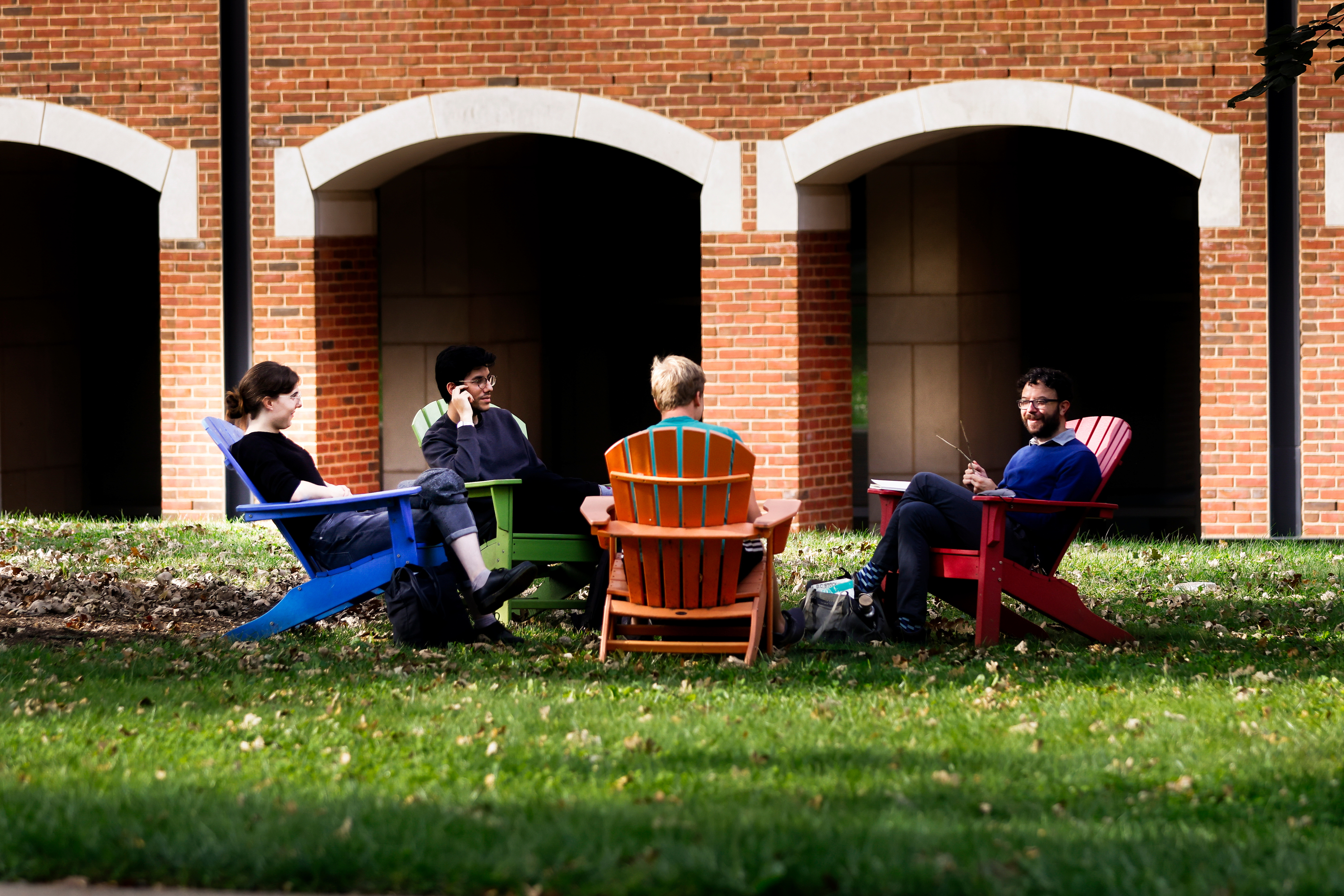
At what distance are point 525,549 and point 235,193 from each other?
5.82 meters

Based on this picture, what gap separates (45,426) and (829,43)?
880 centimetres

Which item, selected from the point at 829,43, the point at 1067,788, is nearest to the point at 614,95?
the point at 829,43

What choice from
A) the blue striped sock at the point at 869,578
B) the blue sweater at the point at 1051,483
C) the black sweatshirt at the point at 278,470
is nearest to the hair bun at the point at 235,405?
the black sweatshirt at the point at 278,470

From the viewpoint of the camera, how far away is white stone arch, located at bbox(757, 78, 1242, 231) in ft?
33.8

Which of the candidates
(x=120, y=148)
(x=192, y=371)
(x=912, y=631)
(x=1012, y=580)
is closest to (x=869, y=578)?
(x=912, y=631)

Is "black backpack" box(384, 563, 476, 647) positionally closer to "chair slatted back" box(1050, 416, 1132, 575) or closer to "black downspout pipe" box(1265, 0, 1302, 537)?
"chair slatted back" box(1050, 416, 1132, 575)

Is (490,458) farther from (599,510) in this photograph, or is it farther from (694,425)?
(694,425)

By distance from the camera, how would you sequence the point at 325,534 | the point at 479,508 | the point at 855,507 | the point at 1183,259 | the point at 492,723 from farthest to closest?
the point at 1183,259 → the point at 855,507 → the point at 479,508 → the point at 325,534 → the point at 492,723

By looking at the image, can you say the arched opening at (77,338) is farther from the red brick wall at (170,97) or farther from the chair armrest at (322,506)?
the chair armrest at (322,506)

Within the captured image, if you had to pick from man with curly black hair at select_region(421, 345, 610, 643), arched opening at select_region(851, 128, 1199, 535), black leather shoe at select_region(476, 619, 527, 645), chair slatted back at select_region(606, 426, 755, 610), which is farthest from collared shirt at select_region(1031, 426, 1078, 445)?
arched opening at select_region(851, 128, 1199, 535)

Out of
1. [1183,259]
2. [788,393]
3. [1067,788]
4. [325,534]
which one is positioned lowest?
[1067,788]

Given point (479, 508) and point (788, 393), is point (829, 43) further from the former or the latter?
point (479, 508)

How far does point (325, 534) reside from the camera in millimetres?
6664

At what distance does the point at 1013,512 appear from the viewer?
6.51 m
